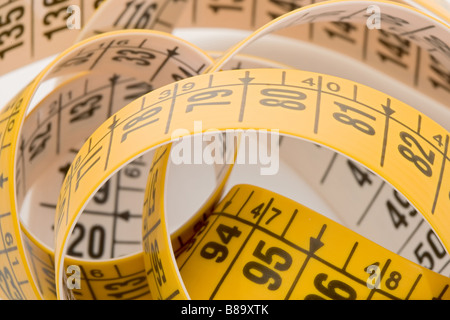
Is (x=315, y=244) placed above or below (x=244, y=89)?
below

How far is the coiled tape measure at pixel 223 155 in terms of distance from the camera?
140cm

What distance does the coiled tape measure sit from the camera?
140 cm

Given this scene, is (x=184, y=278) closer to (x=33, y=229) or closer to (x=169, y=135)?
(x=169, y=135)

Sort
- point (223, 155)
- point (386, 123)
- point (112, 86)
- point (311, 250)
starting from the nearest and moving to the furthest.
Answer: point (386, 123), point (311, 250), point (223, 155), point (112, 86)

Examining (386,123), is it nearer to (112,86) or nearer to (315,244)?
(315,244)

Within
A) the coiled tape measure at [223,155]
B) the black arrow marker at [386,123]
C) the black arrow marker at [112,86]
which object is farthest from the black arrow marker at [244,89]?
the black arrow marker at [112,86]

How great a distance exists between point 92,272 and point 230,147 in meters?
0.45

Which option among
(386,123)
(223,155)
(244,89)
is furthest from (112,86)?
(386,123)

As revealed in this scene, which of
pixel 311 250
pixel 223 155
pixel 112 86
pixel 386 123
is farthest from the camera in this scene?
pixel 112 86

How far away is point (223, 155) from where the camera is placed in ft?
6.36

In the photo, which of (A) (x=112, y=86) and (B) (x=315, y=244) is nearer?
(B) (x=315, y=244)

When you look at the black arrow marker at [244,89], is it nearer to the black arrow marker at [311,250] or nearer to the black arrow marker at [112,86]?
the black arrow marker at [311,250]
